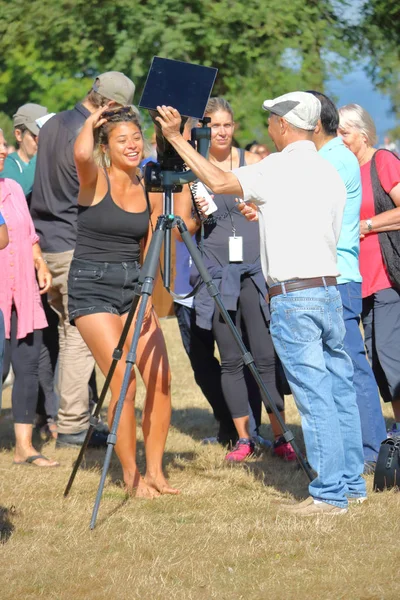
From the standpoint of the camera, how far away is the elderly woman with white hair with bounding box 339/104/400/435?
638cm

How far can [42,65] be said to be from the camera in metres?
15.2

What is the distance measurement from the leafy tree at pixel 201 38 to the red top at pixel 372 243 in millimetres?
7377

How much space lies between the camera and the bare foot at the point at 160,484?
583 centimetres

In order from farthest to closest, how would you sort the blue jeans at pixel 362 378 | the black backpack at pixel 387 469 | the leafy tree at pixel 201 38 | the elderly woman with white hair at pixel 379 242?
the leafy tree at pixel 201 38
the elderly woman with white hair at pixel 379 242
the blue jeans at pixel 362 378
the black backpack at pixel 387 469

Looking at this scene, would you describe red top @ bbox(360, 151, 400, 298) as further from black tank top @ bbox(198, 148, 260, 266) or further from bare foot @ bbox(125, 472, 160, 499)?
Result: bare foot @ bbox(125, 472, 160, 499)

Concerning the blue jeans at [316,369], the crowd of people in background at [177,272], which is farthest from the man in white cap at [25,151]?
the blue jeans at [316,369]

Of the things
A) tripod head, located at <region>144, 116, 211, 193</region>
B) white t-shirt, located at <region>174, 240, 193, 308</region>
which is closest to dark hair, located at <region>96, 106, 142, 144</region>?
tripod head, located at <region>144, 116, 211, 193</region>

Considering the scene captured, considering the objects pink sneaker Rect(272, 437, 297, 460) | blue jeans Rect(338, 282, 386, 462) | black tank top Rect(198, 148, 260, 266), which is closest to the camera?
blue jeans Rect(338, 282, 386, 462)

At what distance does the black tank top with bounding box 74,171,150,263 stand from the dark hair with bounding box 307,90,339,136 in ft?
3.53

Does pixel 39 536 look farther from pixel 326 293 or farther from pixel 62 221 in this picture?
pixel 62 221

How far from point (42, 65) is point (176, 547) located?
11516 mm

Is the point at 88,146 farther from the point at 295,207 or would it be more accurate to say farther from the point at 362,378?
the point at 362,378

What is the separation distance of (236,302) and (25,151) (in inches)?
95.8

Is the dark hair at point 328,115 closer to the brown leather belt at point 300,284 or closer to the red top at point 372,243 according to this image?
the red top at point 372,243
